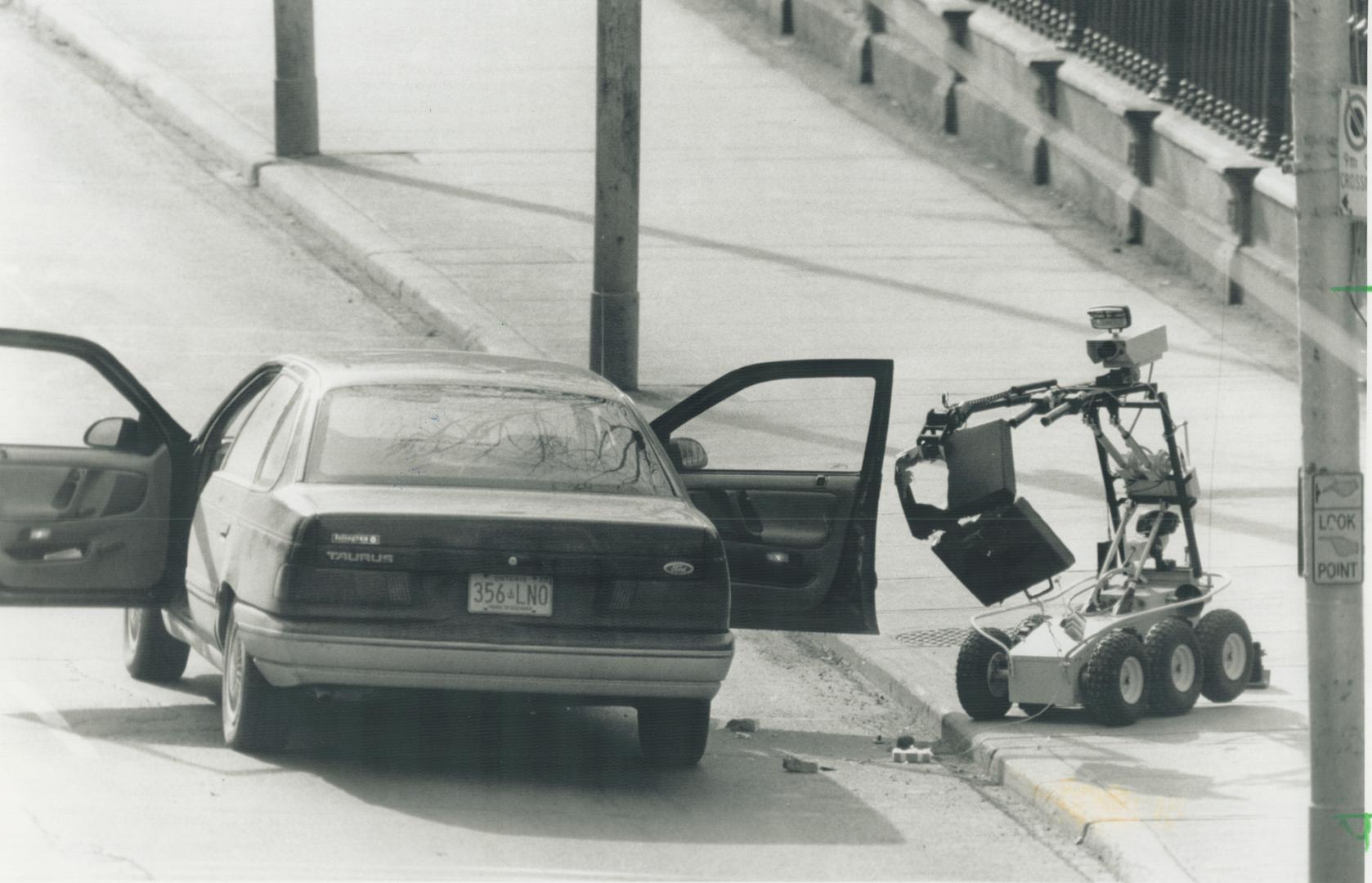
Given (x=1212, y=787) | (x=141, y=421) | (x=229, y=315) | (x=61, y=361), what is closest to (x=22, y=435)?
(x=61, y=361)

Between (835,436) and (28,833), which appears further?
(835,436)

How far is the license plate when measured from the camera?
769cm

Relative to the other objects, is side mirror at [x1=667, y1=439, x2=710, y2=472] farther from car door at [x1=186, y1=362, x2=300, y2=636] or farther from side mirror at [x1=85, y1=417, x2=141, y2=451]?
side mirror at [x1=85, y1=417, x2=141, y2=451]

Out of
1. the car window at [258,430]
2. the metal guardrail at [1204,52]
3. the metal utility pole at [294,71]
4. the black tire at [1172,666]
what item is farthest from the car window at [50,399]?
the metal guardrail at [1204,52]

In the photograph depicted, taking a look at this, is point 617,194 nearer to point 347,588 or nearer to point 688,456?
point 688,456

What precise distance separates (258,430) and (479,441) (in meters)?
1.05

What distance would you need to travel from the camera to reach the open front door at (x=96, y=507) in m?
8.99

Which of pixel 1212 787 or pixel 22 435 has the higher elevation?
pixel 22 435

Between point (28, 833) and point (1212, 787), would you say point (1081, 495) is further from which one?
point (28, 833)

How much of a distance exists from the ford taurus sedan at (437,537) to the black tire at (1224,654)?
4.25 feet

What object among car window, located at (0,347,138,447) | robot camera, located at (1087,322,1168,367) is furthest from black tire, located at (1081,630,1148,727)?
car window, located at (0,347,138,447)

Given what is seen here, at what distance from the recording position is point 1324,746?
6.52 metres

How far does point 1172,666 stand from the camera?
890cm

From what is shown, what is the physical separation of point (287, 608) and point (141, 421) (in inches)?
75.2
